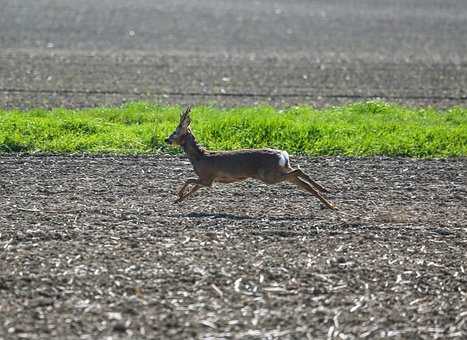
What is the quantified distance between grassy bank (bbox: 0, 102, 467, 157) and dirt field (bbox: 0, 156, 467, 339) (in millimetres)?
1400

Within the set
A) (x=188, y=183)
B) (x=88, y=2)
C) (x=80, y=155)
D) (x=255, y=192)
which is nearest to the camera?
(x=188, y=183)

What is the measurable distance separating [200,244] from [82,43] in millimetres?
20352

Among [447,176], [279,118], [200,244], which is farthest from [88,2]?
[200,244]

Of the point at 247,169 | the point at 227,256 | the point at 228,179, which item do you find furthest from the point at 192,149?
the point at 227,256

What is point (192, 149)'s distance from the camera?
11109 millimetres

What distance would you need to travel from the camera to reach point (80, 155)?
13477mm

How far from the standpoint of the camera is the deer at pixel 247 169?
10.6 meters

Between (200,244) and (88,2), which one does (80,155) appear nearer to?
(200,244)

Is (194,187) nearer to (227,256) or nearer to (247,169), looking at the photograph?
(247,169)

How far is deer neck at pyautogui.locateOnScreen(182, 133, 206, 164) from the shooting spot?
36.2ft

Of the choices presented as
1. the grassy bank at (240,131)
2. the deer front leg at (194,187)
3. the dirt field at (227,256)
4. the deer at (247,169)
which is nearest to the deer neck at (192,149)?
the deer at (247,169)

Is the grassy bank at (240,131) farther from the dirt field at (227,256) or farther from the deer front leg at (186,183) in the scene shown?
the deer front leg at (186,183)

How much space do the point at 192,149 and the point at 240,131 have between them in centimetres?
379

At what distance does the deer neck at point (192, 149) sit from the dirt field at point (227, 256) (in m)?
0.51
